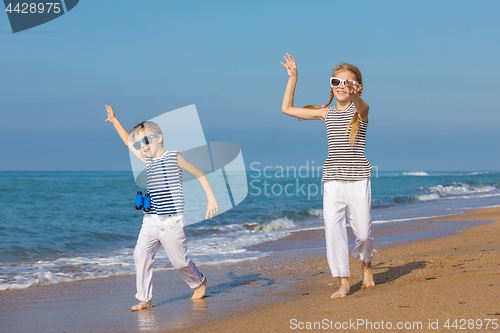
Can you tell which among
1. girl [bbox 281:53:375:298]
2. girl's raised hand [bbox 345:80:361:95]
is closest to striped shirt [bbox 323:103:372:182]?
girl [bbox 281:53:375:298]

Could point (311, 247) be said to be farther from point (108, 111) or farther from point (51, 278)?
point (108, 111)

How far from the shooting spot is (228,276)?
6027 mm

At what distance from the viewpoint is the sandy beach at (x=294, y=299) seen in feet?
9.99

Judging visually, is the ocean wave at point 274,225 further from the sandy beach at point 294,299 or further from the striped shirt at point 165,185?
the striped shirt at point 165,185

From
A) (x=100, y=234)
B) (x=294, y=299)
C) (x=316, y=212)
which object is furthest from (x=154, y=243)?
(x=316, y=212)

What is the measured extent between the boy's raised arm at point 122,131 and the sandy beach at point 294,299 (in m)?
1.54

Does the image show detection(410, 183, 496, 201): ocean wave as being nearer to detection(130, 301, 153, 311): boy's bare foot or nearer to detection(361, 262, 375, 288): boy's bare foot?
detection(361, 262, 375, 288): boy's bare foot

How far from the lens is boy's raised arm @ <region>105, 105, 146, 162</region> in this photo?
15.5 ft

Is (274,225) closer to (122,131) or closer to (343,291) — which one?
(122,131)

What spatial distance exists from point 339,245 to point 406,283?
899 millimetres

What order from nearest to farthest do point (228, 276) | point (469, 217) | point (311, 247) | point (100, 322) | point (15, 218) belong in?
1. point (100, 322)
2. point (228, 276)
3. point (311, 247)
4. point (469, 217)
5. point (15, 218)

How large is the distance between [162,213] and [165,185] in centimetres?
27

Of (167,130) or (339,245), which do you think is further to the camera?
(167,130)

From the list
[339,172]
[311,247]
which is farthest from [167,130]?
[311,247]
